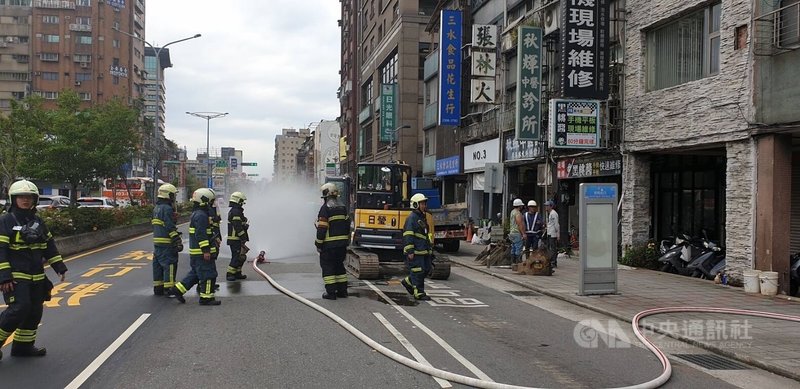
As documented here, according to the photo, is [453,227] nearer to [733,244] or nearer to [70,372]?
[733,244]

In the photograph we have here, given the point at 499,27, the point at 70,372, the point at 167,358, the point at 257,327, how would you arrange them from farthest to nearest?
1. the point at 499,27
2. the point at 257,327
3. the point at 167,358
4. the point at 70,372

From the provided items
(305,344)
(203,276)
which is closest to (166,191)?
(203,276)

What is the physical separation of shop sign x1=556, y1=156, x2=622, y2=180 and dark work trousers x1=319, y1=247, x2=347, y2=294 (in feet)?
32.8

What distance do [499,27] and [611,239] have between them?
16650 millimetres

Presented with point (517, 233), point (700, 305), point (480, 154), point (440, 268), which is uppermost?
point (480, 154)

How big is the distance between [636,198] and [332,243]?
979 cm

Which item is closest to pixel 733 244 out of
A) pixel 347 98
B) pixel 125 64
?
pixel 347 98

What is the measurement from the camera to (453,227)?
20.1m

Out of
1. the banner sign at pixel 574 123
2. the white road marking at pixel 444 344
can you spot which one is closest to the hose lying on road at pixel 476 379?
the white road marking at pixel 444 344

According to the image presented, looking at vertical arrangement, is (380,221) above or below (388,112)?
below

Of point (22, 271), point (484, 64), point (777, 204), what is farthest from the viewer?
point (484, 64)

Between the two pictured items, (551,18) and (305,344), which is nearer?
(305,344)

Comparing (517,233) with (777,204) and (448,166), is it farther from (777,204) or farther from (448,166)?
(448,166)

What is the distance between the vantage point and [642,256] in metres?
16.0
